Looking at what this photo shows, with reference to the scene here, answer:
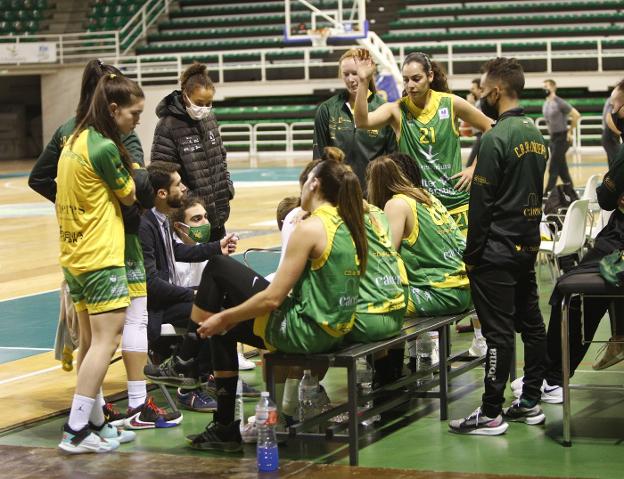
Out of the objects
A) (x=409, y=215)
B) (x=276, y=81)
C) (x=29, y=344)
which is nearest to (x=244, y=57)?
(x=276, y=81)

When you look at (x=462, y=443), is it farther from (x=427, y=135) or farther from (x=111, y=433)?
(x=427, y=135)

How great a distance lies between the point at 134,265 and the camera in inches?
210

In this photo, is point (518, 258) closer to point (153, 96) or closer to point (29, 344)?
point (29, 344)

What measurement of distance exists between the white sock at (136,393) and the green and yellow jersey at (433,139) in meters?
2.02

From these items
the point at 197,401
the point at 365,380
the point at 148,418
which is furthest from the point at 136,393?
the point at 365,380

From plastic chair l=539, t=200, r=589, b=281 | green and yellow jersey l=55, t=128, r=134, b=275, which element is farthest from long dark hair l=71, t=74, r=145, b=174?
plastic chair l=539, t=200, r=589, b=281

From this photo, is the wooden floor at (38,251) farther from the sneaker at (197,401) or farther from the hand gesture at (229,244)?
the hand gesture at (229,244)

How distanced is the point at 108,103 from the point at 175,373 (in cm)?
136

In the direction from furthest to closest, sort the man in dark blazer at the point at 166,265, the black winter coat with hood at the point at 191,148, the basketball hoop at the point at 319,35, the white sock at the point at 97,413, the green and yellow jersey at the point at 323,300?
1. the basketball hoop at the point at 319,35
2. the black winter coat with hood at the point at 191,148
3. the man in dark blazer at the point at 166,265
4. the white sock at the point at 97,413
5. the green and yellow jersey at the point at 323,300

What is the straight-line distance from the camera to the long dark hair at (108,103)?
5.07 m

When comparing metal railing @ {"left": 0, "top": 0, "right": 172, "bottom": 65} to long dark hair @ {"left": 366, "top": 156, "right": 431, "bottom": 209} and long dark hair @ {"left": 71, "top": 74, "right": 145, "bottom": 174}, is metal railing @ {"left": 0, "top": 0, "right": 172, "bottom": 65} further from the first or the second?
long dark hair @ {"left": 71, "top": 74, "right": 145, "bottom": 174}

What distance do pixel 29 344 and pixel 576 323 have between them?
3917 mm

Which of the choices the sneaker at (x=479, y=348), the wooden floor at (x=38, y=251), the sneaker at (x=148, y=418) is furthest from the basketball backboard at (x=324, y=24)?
the sneaker at (x=148, y=418)

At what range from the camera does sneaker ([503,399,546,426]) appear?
17.5 ft
